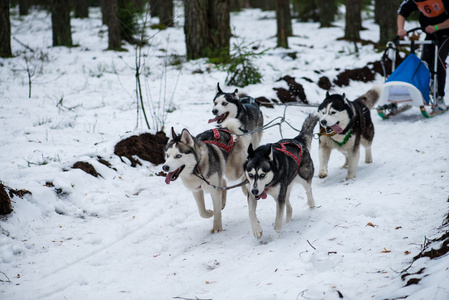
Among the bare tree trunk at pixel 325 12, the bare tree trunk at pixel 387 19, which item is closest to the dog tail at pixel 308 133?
the bare tree trunk at pixel 387 19

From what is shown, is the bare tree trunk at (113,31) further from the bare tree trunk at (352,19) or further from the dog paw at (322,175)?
the dog paw at (322,175)

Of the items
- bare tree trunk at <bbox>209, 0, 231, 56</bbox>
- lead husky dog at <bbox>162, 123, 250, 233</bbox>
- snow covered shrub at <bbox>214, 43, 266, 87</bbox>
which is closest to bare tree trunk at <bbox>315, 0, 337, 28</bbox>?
bare tree trunk at <bbox>209, 0, 231, 56</bbox>

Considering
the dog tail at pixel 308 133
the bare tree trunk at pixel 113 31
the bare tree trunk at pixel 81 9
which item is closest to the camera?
the dog tail at pixel 308 133

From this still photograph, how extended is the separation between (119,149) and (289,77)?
205 inches

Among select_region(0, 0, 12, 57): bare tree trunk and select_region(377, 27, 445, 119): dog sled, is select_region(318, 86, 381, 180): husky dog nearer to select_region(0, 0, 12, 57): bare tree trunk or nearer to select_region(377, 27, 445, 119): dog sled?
select_region(377, 27, 445, 119): dog sled

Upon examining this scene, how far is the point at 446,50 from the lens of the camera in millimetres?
6832

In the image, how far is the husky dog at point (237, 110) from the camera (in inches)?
232

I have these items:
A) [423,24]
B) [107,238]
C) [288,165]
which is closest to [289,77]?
[423,24]

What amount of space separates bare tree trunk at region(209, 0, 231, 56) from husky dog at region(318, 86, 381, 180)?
6.71m

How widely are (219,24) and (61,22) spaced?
263 inches

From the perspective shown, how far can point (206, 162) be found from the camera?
416cm

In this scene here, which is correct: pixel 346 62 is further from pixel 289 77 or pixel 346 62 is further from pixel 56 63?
pixel 56 63

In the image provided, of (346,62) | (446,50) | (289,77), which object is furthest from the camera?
(346,62)

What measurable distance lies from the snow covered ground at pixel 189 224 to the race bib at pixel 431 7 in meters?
1.91
